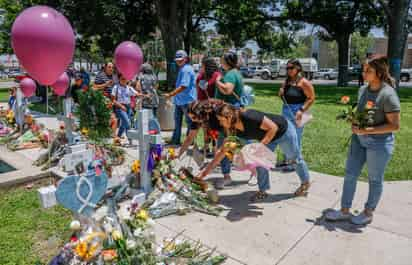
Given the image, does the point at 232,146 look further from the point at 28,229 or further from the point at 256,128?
the point at 28,229

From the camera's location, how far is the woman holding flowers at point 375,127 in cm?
254

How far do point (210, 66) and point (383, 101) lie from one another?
7.93ft

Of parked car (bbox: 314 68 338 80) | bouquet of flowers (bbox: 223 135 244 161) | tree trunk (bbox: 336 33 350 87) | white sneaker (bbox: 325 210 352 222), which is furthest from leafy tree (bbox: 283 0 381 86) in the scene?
bouquet of flowers (bbox: 223 135 244 161)

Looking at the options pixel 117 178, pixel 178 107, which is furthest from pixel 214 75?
pixel 117 178

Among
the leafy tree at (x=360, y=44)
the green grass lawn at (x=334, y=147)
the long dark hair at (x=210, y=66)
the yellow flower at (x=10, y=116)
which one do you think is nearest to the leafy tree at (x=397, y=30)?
the green grass lawn at (x=334, y=147)

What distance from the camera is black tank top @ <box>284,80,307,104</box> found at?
4.03m

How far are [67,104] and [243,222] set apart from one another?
9.58 feet

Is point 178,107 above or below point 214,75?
below

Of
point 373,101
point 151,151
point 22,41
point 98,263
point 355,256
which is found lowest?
point 355,256

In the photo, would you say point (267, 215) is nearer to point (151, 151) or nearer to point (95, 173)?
A: point (151, 151)

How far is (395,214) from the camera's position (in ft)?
10.5

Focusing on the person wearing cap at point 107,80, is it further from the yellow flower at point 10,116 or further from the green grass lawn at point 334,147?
the green grass lawn at point 334,147

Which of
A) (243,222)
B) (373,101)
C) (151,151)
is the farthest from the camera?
(151,151)

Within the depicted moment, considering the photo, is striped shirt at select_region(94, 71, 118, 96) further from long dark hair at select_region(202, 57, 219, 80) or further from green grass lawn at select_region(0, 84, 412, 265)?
green grass lawn at select_region(0, 84, 412, 265)
